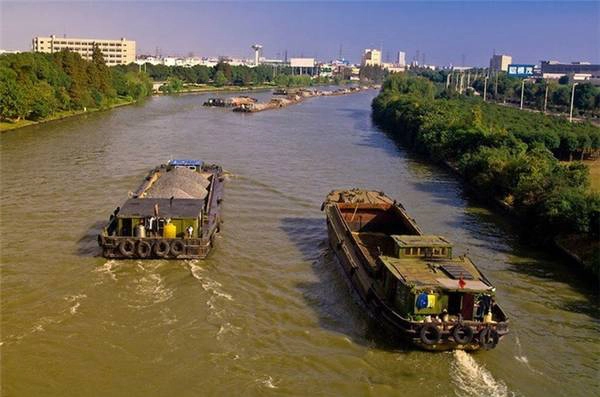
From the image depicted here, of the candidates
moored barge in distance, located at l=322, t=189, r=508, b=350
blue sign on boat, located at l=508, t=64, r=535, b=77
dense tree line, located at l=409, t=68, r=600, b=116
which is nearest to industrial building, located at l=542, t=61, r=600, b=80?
blue sign on boat, located at l=508, t=64, r=535, b=77

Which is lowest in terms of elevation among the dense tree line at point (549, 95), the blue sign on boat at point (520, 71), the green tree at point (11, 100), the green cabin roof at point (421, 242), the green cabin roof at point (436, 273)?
the green cabin roof at point (436, 273)

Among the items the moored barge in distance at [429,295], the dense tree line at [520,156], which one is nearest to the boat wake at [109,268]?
the moored barge in distance at [429,295]

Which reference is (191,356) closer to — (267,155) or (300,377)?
(300,377)

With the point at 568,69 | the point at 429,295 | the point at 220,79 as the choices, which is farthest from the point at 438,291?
the point at 568,69

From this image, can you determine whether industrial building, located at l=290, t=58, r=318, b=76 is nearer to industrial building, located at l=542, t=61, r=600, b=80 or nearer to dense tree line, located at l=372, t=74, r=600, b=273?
industrial building, located at l=542, t=61, r=600, b=80

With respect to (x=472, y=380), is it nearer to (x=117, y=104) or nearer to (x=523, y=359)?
(x=523, y=359)

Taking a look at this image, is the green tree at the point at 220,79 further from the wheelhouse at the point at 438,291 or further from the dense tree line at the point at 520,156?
the wheelhouse at the point at 438,291

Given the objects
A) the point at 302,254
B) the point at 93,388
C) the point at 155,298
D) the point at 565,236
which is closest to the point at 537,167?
the point at 565,236
